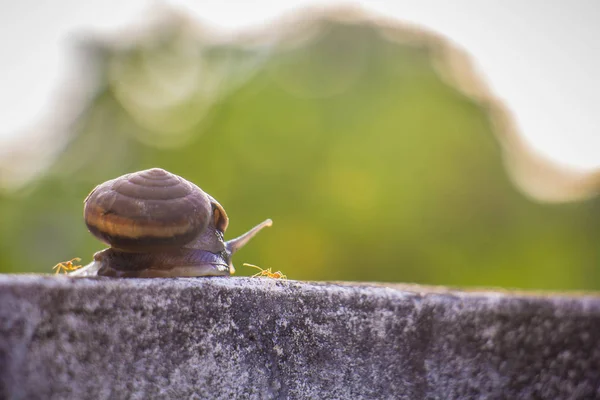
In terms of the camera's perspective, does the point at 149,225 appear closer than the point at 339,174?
Yes

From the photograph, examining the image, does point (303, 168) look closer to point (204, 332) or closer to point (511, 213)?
point (511, 213)

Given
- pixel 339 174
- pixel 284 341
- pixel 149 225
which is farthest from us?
pixel 339 174

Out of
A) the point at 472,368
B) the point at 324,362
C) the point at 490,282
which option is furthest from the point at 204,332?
the point at 490,282

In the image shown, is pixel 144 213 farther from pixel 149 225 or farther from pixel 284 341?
pixel 284 341

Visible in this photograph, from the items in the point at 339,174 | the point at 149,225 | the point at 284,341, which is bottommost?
the point at 339,174

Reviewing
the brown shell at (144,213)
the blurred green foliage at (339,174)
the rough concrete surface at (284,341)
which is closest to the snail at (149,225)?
the brown shell at (144,213)

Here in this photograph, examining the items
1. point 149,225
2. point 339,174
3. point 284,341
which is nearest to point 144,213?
point 149,225

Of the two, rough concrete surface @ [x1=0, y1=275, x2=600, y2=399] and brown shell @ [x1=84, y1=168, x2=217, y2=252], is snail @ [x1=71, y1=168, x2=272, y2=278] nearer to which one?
brown shell @ [x1=84, y1=168, x2=217, y2=252]
